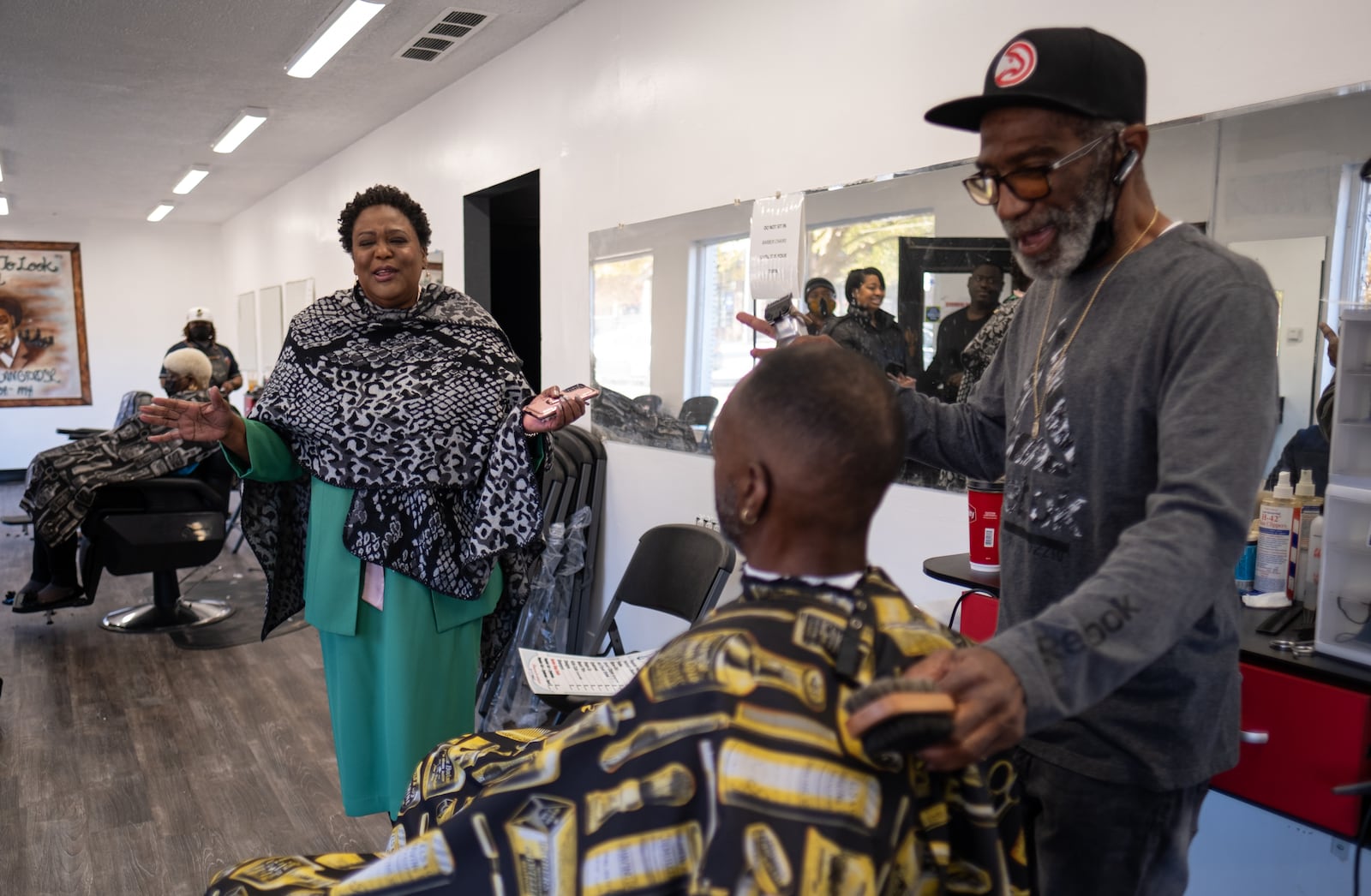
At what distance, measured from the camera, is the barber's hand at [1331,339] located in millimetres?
1617

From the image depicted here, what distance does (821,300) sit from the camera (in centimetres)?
273

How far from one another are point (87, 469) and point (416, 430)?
2929mm

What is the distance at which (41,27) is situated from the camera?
416 cm

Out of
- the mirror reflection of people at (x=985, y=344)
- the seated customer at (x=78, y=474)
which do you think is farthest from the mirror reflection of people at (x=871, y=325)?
the seated customer at (x=78, y=474)

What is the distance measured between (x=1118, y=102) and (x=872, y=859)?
29.7 inches

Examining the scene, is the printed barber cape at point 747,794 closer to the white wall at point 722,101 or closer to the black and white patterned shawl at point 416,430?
the black and white patterned shawl at point 416,430

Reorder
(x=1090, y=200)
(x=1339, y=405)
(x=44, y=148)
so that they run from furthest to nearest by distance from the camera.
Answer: (x=44, y=148)
(x=1339, y=405)
(x=1090, y=200)

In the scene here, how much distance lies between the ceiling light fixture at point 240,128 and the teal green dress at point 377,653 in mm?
4265

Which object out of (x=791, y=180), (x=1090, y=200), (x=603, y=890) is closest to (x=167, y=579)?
(x=791, y=180)

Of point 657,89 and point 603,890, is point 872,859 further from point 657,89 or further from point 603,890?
point 657,89

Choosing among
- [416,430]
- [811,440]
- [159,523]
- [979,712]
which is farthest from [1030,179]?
[159,523]

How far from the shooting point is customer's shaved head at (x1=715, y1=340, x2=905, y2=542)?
2.80ft

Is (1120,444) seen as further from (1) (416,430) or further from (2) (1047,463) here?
(1) (416,430)

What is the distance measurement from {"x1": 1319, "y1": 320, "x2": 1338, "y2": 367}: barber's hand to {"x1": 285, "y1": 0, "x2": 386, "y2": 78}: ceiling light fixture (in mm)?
3388
